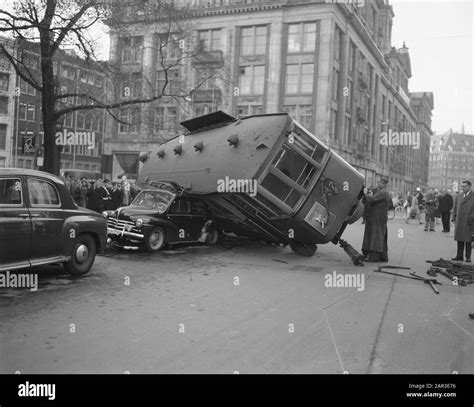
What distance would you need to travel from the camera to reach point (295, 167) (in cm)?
1124

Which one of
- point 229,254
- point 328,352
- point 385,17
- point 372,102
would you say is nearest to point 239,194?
point 229,254

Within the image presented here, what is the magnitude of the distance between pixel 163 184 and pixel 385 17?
67828 millimetres

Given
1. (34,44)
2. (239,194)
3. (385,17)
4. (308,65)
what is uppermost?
(385,17)

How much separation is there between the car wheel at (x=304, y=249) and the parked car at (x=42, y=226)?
17.2 ft

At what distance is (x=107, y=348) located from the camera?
4863mm

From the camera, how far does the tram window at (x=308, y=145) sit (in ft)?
36.9

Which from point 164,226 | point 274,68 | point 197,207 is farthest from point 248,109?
point 164,226

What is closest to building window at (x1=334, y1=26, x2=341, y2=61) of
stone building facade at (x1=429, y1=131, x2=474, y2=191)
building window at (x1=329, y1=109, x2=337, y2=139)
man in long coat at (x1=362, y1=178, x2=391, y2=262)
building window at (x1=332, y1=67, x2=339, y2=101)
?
building window at (x1=332, y1=67, x2=339, y2=101)

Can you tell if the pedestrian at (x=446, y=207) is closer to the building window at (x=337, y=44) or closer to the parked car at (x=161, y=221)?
the parked car at (x=161, y=221)

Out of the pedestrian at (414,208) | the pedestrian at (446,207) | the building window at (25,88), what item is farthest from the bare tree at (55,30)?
the building window at (25,88)

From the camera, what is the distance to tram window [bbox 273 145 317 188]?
11.0 meters

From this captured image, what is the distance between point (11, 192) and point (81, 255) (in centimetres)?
188

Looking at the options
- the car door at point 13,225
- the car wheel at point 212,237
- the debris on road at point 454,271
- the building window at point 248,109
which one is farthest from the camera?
the building window at point 248,109
